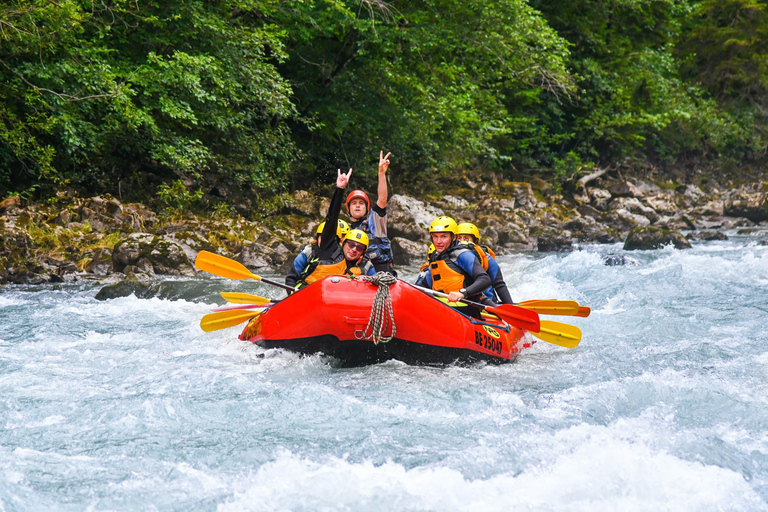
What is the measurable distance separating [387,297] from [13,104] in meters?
7.17

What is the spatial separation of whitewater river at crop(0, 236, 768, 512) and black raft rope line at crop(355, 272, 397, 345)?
34 centimetres

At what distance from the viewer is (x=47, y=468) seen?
3.08 m

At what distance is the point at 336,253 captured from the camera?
542 centimetres

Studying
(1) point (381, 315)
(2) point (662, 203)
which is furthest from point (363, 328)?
(2) point (662, 203)

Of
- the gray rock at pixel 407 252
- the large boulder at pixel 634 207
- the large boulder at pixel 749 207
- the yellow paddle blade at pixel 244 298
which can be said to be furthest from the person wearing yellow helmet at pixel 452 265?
the large boulder at pixel 749 207

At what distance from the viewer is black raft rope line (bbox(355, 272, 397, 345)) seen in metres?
4.37

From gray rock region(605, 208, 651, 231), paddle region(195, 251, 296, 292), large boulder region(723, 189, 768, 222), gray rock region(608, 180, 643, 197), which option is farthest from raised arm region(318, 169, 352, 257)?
large boulder region(723, 189, 768, 222)

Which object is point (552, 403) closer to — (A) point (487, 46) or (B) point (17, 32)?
(B) point (17, 32)

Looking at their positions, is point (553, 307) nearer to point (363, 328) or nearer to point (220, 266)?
point (363, 328)

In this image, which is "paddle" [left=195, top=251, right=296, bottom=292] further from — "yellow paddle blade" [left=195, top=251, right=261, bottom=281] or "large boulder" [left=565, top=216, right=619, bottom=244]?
"large boulder" [left=565, top=216, right=619, bottom=244]

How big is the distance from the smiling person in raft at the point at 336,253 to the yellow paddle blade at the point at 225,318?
52 centimetres

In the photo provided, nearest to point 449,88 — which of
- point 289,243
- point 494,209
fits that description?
point 494,209

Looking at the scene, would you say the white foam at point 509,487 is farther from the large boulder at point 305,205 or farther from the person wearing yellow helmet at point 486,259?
the large boulder at point 305,205

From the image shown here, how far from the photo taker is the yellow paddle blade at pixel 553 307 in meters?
5.19
